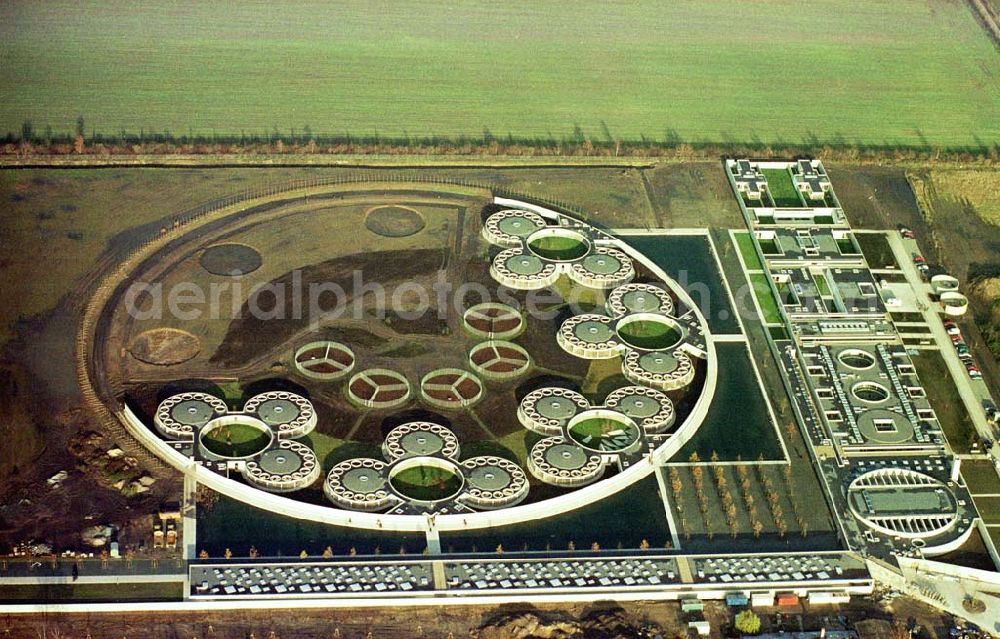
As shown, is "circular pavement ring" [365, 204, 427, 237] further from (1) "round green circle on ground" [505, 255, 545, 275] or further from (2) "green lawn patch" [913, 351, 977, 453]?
(2) "green lawn patch" [913, 351, 977, 453]

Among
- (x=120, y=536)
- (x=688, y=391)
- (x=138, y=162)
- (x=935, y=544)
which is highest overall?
(x=138, y=162)

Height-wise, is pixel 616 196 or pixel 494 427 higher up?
pixel 616 196

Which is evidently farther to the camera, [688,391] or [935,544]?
[688,391]

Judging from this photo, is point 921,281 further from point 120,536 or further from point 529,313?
point 120,536

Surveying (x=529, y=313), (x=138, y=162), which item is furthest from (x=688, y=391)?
(x=138, y=162)

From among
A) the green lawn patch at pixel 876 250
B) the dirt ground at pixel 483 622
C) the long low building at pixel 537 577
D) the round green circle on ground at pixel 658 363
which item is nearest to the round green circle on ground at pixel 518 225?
the round green circle on ground at pixel 658 363

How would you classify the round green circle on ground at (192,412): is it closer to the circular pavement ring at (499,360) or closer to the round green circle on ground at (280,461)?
the round green circle on ground at (280,461)

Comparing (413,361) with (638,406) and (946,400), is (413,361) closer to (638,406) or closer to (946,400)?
(638,406)
